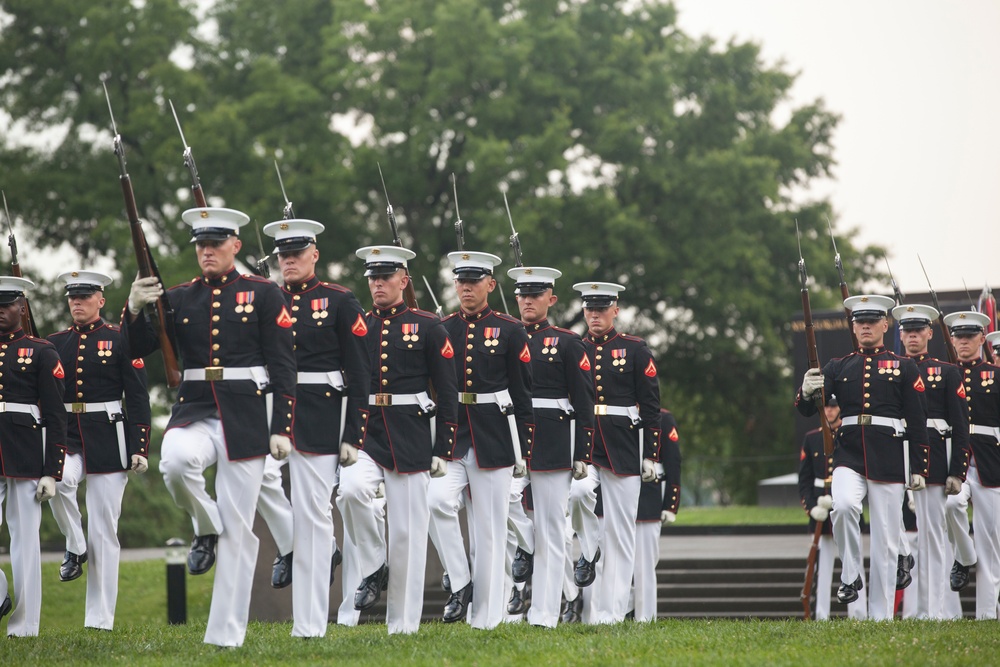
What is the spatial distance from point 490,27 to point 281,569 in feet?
72.1

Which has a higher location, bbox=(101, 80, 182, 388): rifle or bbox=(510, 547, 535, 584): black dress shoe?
bbox=(101, 80, 182, 388): rifle

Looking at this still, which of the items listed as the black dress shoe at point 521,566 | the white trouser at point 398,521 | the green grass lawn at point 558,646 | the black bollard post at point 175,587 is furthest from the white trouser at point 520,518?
the black bollard post at point 175,587

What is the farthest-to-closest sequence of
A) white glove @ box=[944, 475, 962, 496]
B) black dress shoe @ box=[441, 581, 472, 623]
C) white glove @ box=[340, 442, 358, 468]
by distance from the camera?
white glove @ box=[944, 475, 962, 496]
black dress shoe @ box=[441, 581, 472, 623]
white glove @ box=[340, 442, 358, 468]

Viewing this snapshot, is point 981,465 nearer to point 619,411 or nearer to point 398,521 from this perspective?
point 619,411

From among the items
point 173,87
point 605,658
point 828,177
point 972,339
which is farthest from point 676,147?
point 605,658

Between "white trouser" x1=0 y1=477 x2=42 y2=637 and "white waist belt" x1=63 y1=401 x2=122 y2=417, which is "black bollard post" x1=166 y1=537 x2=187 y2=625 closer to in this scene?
"white waist belt" x1=63 y1=401 x2=122 y2=417

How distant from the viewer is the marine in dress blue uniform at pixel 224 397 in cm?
825

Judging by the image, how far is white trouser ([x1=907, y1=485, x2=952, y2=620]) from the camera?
1346cm

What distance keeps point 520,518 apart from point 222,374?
14.7 feet

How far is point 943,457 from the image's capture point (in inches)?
526

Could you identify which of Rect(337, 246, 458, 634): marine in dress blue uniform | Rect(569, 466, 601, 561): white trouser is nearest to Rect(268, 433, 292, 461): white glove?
Rect(337, 246, 458, 634): marine in dress blue uniform

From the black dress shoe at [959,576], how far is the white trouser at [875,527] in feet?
5.87

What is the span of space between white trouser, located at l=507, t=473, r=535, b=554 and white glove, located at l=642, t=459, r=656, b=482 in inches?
38.2

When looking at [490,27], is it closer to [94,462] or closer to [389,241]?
[389,241]
